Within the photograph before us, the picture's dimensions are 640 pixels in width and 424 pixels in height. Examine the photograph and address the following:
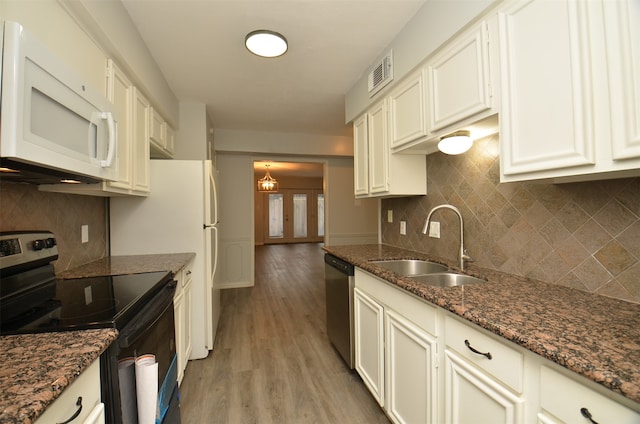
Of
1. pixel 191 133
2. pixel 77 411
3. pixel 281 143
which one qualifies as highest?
pixel 281 143

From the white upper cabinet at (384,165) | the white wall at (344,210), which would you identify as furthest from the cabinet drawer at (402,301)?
the white wall at (344,210)

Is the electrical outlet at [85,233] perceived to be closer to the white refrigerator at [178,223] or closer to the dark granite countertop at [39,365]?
the white refrigerator at [178,223]

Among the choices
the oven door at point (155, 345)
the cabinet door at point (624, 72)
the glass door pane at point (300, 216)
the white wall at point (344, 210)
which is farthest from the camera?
the glass door pane at point (300, 216)

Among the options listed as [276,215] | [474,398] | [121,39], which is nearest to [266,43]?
[121,39]

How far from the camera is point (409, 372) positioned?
1.45m

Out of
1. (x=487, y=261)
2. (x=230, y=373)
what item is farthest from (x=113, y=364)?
(x=487, y=261)

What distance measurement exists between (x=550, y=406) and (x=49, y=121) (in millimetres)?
1710

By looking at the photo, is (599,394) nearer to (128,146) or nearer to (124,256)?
(128,146)

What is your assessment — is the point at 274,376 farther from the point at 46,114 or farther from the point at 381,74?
the point at 381,74

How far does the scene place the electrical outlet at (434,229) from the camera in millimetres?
2170

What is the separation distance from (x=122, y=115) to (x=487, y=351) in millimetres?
2266

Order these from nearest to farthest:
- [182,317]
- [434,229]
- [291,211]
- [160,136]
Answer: [182,317]
[434,229]
[160,136]
[291,211]

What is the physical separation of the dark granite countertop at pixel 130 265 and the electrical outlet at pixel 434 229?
1834mm

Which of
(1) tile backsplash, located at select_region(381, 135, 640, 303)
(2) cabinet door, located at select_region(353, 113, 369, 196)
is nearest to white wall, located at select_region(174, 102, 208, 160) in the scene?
(2) cabinet door, located at select_region(353, 113, 369, 196)
